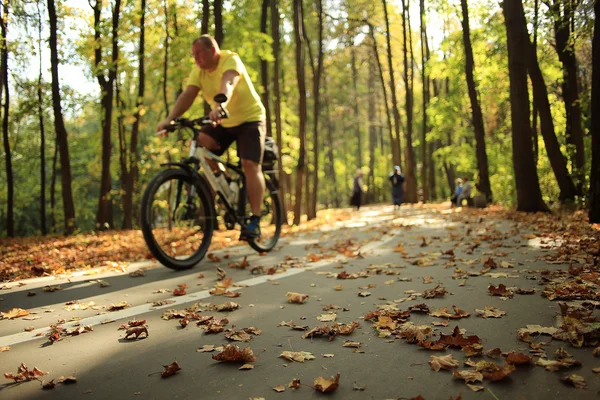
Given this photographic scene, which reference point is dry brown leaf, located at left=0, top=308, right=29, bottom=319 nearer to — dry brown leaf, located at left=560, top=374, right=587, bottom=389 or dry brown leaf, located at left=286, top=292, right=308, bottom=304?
dry brown leaf, located at left=286, top=292, right=308, bottom=304

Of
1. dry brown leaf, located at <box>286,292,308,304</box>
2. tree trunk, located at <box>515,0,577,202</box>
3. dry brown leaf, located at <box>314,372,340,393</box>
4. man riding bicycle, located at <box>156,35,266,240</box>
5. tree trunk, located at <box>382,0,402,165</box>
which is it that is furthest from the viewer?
tree trunk, located at <box>382,0,402,165</box>

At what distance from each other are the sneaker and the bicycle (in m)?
0.07

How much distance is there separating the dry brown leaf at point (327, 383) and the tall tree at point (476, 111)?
17.3 m

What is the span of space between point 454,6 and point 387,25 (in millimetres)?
6157

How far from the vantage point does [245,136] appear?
18.1 feet

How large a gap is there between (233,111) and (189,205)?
123cm

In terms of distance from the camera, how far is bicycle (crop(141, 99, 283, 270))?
465 centimetres

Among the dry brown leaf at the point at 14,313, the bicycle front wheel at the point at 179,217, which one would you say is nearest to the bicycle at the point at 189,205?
the bicycle front wheel at the point at 179,217

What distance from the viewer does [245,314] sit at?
3045mm

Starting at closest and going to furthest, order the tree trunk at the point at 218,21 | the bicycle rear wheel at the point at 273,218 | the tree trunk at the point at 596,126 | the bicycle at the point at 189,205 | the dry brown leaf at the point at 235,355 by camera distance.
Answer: the dry brown leaf at the point at 235,355
the bicycle at the point at 189,205
the tree trunk at the point at 596,126
the bicycle rear wheel at the point at 273,218
the tree trunk at the point at 218,21

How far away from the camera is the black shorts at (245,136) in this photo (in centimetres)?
548

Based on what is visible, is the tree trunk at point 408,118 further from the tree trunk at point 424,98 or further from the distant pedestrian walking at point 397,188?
the distant pedestrian walking at point 397,188

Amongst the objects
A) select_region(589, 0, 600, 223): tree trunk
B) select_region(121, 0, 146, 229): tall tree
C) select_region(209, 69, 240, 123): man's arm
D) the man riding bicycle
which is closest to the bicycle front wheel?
the man riding bicycle

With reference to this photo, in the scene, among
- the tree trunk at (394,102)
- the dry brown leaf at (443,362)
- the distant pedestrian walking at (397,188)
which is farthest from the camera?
the tree trunk at (394,102)
